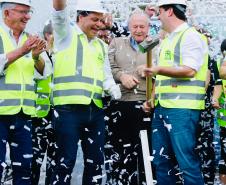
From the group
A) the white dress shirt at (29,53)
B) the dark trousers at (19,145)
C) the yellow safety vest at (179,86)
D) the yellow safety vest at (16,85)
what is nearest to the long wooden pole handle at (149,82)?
the yellow safety vest at (179,86)

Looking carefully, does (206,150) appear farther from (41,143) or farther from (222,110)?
(41,143)

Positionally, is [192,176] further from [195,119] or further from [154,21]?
[154,21]

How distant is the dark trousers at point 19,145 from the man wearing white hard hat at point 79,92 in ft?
0.92

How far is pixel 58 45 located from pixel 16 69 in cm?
49

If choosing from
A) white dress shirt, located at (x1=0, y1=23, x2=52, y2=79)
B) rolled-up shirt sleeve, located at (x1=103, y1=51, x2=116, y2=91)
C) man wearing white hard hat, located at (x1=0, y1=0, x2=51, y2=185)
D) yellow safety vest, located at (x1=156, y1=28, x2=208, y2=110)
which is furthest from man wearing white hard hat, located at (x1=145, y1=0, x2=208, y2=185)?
man wearing white hard hat, located at (x1=0, y1=0, x2=51, y2=185)

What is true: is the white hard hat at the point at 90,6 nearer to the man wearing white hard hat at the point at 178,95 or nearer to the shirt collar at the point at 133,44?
the man wearing white hard hat at the point at 178,95

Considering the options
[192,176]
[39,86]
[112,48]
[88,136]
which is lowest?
[192,176]

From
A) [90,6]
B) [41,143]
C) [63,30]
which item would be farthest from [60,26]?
[41,143]

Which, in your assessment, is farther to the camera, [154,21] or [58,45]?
[154,21]

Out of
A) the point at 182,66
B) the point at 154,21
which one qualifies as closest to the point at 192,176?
the point at 182,66

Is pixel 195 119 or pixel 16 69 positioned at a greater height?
pixel 16 69

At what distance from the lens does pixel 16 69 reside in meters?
5.61

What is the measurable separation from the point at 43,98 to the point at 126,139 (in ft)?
3.34

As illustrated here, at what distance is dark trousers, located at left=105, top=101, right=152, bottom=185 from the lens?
664 centimetres
